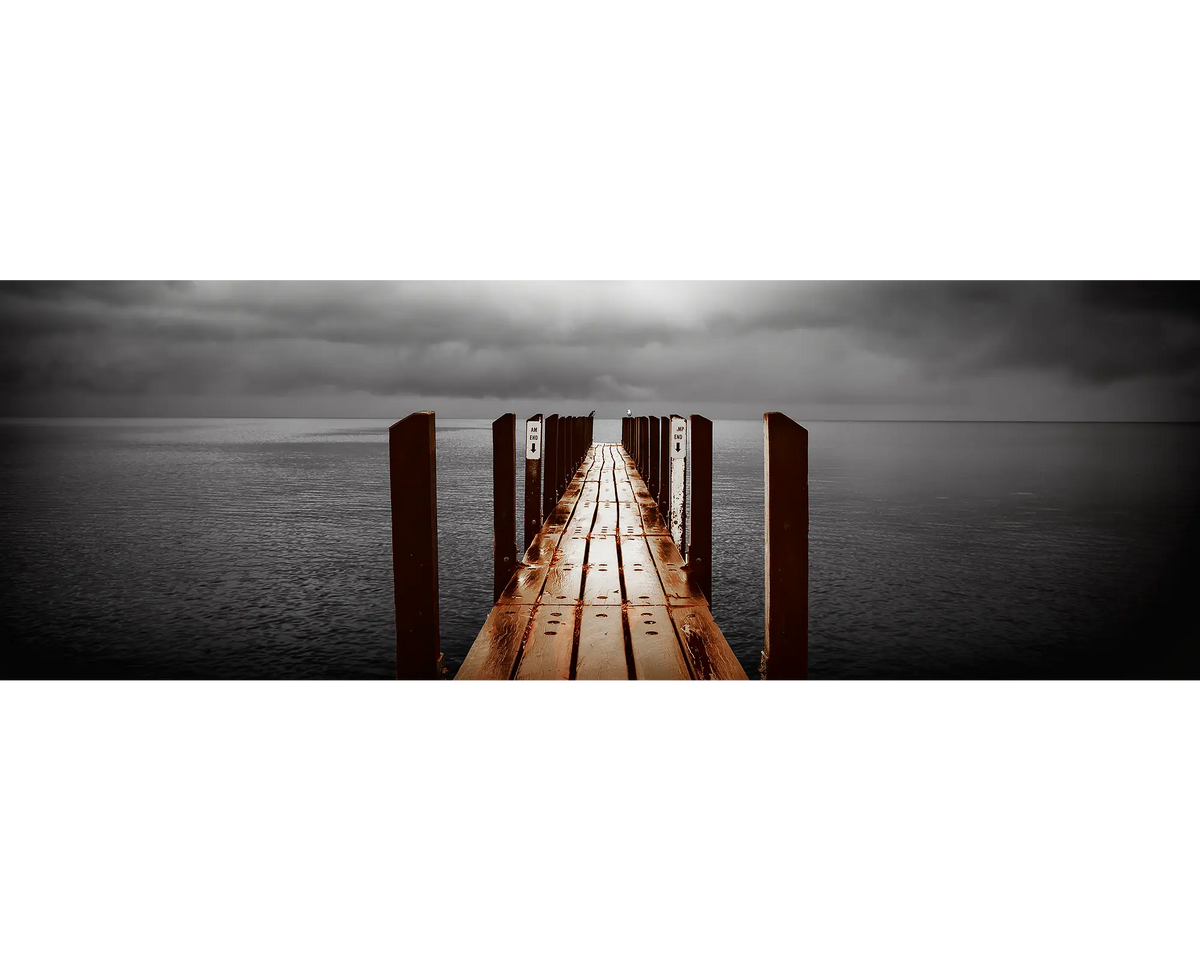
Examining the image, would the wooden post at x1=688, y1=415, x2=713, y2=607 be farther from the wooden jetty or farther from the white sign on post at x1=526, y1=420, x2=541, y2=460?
the white sign on post at x1=526, y1=420, x2=541, y2=460

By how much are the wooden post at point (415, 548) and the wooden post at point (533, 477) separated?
3.45 metres

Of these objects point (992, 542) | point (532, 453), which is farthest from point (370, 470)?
point (532, 453)

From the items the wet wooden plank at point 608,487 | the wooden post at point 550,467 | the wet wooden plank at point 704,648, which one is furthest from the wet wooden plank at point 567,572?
the wet wooden plank at point 608,487

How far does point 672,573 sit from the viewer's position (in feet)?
19.7

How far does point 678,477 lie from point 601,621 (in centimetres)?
245

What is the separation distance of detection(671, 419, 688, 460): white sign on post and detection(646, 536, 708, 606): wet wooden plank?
3.30 ft

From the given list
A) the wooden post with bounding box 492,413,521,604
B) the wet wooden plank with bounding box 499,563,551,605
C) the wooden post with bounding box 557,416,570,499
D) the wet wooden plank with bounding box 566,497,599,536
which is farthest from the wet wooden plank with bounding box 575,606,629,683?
the wooden post with bounding box 557,416,570,499

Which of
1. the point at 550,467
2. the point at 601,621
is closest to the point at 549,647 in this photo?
the point at 601,621

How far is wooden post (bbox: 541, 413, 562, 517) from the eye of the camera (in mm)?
9500

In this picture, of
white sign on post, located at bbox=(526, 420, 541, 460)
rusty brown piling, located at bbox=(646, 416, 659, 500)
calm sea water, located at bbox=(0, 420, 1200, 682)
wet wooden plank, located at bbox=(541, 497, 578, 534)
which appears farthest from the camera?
rusty brown piling, located at bbox=(646, 416, 659, 500)
